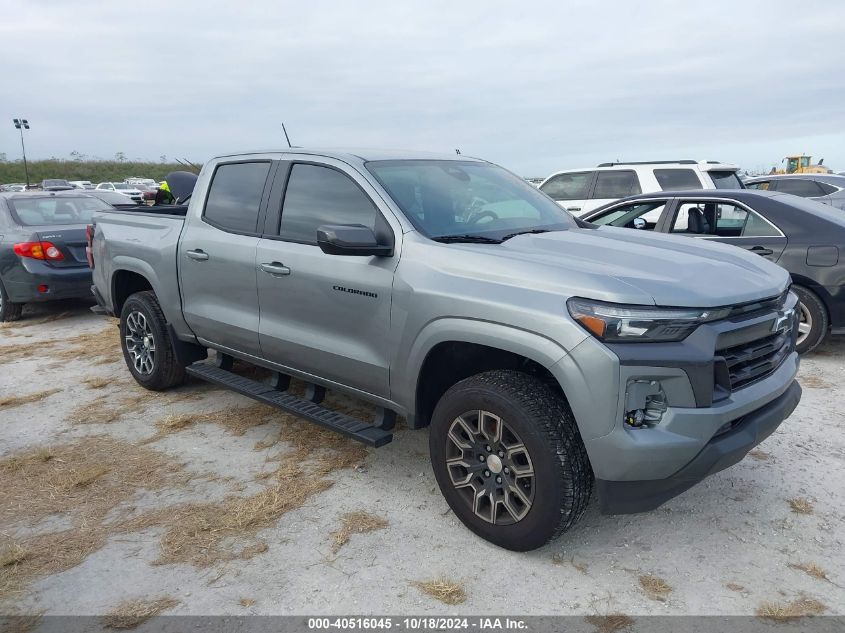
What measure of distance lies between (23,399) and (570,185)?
9.23m

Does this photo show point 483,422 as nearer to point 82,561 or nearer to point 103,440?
point 82,561

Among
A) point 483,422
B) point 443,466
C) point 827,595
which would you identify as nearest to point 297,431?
point 443,466

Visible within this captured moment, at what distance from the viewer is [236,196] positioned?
4629 mm

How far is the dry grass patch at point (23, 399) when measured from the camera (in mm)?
5508

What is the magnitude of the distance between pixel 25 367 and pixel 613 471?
20.1 feet

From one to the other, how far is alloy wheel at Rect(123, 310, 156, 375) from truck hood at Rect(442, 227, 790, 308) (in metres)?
3.24

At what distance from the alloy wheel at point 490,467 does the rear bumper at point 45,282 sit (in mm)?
6704

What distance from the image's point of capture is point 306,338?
157 inches

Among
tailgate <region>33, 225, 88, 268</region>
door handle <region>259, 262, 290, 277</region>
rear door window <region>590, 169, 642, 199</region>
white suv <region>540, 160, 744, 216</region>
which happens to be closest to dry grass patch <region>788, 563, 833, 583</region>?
door handle <region>259, 262, 290, 277</region>

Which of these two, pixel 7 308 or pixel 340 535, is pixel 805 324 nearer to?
pixel 340 535

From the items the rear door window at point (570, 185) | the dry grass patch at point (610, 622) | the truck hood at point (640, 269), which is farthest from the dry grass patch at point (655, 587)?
the rear door window at point (570, 185)

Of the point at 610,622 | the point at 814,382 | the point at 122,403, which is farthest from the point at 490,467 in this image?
the point at 814,382

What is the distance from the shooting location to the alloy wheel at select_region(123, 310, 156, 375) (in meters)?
5.44

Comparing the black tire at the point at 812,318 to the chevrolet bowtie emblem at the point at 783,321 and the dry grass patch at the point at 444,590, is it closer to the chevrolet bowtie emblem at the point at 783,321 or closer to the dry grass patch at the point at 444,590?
the chevrolet bowtie emblem at the point at 783,321
